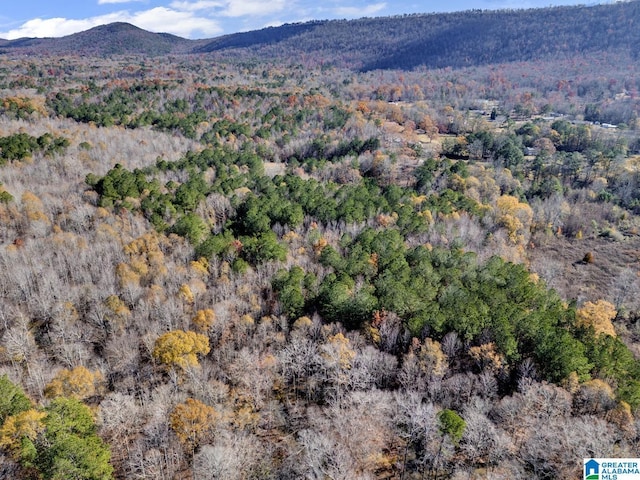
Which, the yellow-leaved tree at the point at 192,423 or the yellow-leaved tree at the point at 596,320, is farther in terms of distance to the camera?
the yellow-leaved tree at the point at 596,320

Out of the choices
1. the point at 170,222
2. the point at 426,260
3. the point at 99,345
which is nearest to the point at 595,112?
the point at 426,260

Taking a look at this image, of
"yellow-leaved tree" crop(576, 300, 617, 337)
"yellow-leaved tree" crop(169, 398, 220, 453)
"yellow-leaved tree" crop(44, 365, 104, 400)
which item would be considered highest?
"yellow-leaved tree" crop(44, 365, 104, 400)

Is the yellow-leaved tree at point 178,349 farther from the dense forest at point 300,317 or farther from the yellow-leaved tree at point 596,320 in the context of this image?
the yellow-leaved tree at point 596,320

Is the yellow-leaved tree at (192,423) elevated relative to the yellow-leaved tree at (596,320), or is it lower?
elevated

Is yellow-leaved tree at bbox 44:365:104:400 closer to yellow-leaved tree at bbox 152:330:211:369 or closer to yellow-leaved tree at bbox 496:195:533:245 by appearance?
yellow-leaved tree at bbox 152:330:211:369

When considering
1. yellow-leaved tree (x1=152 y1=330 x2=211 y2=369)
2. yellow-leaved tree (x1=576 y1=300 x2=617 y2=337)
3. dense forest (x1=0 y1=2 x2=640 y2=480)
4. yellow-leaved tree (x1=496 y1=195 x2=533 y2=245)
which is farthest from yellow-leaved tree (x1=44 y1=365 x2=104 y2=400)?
yellow-leaved tree (x1=496 y1=195 x2=533 y2=245)

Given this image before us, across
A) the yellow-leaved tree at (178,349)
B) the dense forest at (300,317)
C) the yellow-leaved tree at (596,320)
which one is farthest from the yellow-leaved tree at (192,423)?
the yellow-leaved tree at (596,320)

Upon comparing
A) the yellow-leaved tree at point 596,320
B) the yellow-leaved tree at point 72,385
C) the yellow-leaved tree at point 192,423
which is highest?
the yellow-leaved tree at point 72,385
